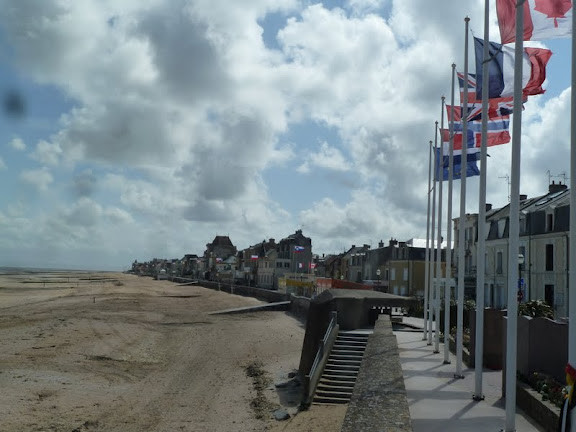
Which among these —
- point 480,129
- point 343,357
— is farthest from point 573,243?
point 343,357

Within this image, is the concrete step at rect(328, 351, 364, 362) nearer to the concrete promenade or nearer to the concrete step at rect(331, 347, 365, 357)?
the concrete step at rect(331, 347, 365, 357)

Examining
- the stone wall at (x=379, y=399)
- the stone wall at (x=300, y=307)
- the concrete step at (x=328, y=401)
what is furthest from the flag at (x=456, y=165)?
the stone wall at (x=300, y=307)

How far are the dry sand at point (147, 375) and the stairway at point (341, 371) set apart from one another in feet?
2.39

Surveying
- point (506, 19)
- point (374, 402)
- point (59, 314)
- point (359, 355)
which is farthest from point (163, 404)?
point (59, 314)

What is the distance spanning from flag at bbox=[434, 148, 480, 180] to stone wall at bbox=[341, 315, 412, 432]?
5.36 meters

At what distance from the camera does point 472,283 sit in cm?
5134

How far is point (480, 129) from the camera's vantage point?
600 inches

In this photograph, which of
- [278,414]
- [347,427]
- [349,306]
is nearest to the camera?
[347,427]

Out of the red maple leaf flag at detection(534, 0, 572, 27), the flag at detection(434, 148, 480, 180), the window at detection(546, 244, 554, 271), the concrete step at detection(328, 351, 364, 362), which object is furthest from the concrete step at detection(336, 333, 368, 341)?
the window at detection(546, 244, 554, 271)

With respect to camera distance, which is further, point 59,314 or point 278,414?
point 59,314

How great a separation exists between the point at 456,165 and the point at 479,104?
3.80m

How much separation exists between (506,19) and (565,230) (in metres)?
30.0

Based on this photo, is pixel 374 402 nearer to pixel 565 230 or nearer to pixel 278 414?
pixel 278 414

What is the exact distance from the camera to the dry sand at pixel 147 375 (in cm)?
1834
